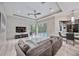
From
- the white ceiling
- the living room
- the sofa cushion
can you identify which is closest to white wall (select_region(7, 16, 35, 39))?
the living room

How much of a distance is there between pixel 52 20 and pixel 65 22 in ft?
1.19

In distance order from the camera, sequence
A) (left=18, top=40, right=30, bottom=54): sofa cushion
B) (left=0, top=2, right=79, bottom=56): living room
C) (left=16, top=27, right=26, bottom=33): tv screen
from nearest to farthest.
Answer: (left=18, top=40, right=30, bottom=54): sofa cushion, (left=0, top=2, right=79, bottom=56): living room, (left=16, top=27, right=26, bottom=33): tv screen

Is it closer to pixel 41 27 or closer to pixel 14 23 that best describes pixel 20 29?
pixel 14 23

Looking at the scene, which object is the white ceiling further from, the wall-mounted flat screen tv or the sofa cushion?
the sofa cushion

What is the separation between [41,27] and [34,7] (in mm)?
571

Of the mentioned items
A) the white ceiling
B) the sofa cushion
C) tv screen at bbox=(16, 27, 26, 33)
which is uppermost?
the white ceiling

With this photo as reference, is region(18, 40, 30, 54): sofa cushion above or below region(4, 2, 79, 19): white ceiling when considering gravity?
below

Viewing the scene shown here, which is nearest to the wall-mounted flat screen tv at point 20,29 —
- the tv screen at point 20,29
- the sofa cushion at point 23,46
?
the tv screen at point 20,29

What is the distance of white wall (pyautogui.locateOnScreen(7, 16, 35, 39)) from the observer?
2498mm

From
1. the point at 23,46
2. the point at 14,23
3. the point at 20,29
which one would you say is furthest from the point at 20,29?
the point at 23,46

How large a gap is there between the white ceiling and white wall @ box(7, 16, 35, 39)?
0.13m

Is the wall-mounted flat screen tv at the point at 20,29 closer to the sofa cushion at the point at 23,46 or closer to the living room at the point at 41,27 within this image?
the living room at the point at 41,27

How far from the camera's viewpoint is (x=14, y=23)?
99.7 inches

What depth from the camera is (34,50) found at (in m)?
2.18
